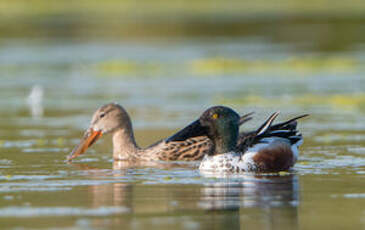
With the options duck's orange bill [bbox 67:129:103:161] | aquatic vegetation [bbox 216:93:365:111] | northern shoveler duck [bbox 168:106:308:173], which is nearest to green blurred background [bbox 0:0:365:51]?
aquatic vegetation [bbox 216:93:365:111]

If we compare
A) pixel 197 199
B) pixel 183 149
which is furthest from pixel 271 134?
pixel 197 199

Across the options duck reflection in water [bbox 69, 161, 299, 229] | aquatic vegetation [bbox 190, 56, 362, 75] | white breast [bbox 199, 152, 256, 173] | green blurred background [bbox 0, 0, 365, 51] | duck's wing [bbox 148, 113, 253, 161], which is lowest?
duck reflection in water [bbox 69, 161, 299, 229]

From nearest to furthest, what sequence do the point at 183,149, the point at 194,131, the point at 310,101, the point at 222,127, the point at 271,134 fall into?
the point at 222,127, the point at 271,134, the point at 194,131, the point at 183,149, the point at 310,101

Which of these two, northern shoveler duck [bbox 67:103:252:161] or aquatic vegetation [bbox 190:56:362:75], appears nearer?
northern shoveler duck [bbox 67:103:252:161]

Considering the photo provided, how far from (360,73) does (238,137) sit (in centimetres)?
1334

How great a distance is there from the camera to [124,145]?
14297mm

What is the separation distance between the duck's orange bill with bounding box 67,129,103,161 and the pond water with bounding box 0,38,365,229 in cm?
23

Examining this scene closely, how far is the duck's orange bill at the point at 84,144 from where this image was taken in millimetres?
13750

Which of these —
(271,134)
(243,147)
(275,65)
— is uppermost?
(275,65)

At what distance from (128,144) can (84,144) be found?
643 millimetres

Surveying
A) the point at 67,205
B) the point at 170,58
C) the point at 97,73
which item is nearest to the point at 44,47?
the point at 170,58

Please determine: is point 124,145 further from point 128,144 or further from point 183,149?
point 183,149

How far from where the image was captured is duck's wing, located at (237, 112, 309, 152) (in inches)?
472

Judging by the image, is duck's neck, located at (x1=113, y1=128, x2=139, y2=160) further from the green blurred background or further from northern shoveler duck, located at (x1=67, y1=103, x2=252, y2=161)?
the green blurred background
